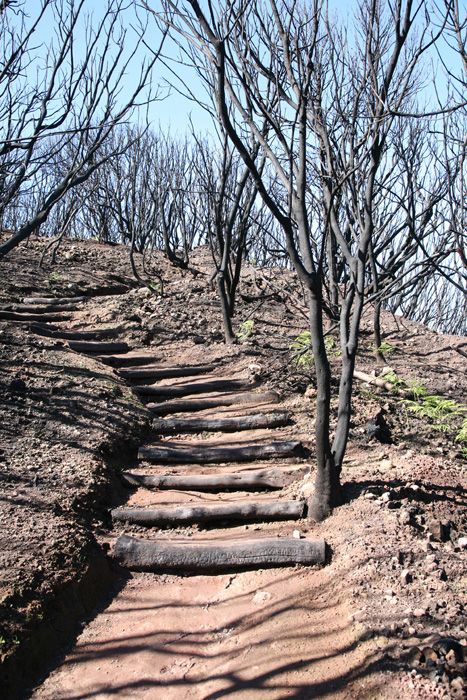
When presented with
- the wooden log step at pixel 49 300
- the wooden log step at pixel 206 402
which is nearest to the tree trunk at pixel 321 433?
the wooden log step at pixel 206 402

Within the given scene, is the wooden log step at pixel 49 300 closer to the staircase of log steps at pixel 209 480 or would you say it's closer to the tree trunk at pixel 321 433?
the staircase of log steps at pixel 209 480

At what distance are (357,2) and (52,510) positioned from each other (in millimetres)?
4864

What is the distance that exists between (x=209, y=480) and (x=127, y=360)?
10.5ft

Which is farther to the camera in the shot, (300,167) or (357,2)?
(357,2)

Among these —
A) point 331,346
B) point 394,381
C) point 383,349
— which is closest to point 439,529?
point 394,381

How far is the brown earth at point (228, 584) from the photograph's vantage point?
2.27 metres

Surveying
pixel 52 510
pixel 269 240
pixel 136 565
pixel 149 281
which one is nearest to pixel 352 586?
pixel 136 565

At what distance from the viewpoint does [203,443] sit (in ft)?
15.8

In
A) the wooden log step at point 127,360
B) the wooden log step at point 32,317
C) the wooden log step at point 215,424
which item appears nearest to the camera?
the wooden log step at point 215,424

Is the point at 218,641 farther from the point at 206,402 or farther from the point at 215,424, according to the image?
the point at 206,402

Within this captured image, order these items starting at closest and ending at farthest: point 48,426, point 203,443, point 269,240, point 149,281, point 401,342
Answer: point 48,426 < point 203,443 < point 401,342 < point 149,281 < point 269,240

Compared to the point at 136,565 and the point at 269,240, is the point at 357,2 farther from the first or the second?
the point at 269,240

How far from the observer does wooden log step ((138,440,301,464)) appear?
434 cm

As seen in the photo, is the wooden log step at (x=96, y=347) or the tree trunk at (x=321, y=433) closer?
the tree trunk at (x=321, y=433)
